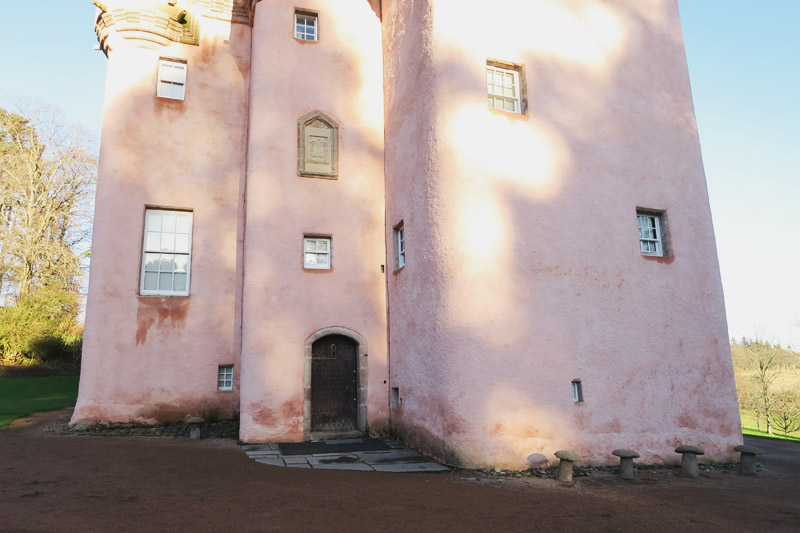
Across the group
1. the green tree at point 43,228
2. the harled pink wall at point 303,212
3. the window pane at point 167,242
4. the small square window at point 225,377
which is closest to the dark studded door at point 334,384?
the harled pink wall at point 303,212

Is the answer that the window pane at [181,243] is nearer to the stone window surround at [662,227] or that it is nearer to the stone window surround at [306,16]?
the stone window surround at [306,16]

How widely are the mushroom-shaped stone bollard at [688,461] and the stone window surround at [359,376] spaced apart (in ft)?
→ 20.8

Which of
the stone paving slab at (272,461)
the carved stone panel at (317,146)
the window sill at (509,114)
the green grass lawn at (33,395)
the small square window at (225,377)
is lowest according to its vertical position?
the stone paving slab at (272,461)

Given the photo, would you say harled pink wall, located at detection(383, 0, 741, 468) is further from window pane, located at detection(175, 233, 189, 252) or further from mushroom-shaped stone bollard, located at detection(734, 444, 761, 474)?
window pane, located at detection(175, 233, 189, 252)

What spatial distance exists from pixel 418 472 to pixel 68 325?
21.9m

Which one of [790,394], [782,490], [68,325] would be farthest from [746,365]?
[68,325]

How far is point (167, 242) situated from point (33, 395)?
8.24 m

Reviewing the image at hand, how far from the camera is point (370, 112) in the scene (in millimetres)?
12516

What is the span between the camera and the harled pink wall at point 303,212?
10.6 metres

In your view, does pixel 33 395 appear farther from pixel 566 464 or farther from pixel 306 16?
pixel 566 464

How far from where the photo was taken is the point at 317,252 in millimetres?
11547

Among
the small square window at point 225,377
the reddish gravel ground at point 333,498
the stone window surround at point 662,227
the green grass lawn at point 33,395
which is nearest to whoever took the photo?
the reddish gravel ground at point 333,498

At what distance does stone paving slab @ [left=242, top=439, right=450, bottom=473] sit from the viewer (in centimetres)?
823

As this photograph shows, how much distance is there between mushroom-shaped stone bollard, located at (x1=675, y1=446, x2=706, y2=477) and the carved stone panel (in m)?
9.31
